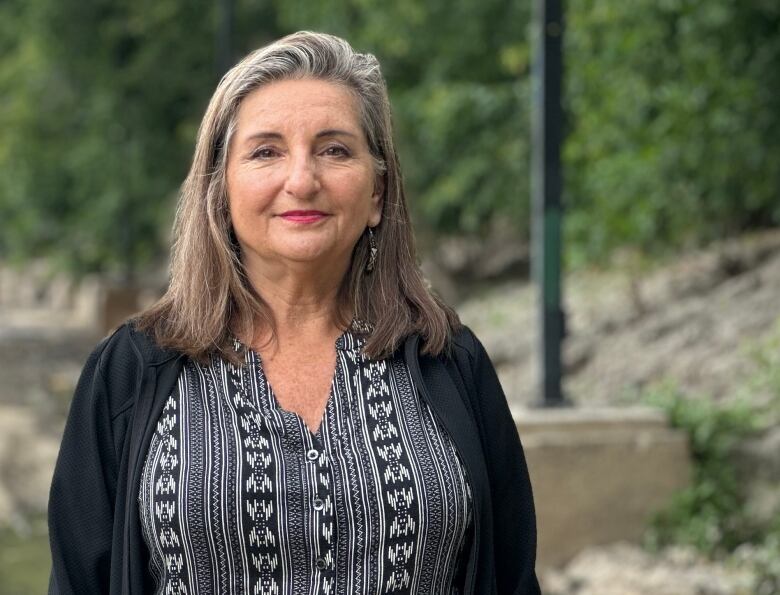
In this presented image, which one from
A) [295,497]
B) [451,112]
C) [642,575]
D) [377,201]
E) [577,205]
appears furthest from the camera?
[451,112]

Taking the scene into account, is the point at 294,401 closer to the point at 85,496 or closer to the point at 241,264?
the point at 241,264

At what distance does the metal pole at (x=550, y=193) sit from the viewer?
7492mm

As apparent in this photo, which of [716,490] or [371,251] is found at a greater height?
[371,251]

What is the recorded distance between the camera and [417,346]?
285 cm

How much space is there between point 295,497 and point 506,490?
0.46 metres

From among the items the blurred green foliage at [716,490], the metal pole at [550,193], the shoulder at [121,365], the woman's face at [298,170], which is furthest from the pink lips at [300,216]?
the metal pole at [550,193]

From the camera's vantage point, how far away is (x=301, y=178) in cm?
274

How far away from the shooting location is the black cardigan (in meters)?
2.65

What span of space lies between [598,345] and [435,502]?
908 centimetres

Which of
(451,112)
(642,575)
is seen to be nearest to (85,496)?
(642,575)

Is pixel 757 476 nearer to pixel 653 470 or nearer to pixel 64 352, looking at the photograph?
pixel 653 470

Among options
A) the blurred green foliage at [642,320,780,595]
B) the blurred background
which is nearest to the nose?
the blurred background

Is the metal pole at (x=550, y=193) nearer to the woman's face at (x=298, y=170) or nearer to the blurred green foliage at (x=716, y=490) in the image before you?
the blurred green foliage at (x=716, y=490)

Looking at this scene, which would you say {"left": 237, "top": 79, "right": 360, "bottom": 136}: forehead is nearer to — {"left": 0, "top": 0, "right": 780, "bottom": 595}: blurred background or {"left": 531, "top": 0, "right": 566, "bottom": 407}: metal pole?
{"left": 0, "top": 0, "right": 780, "bottom": 595}: blurred background
